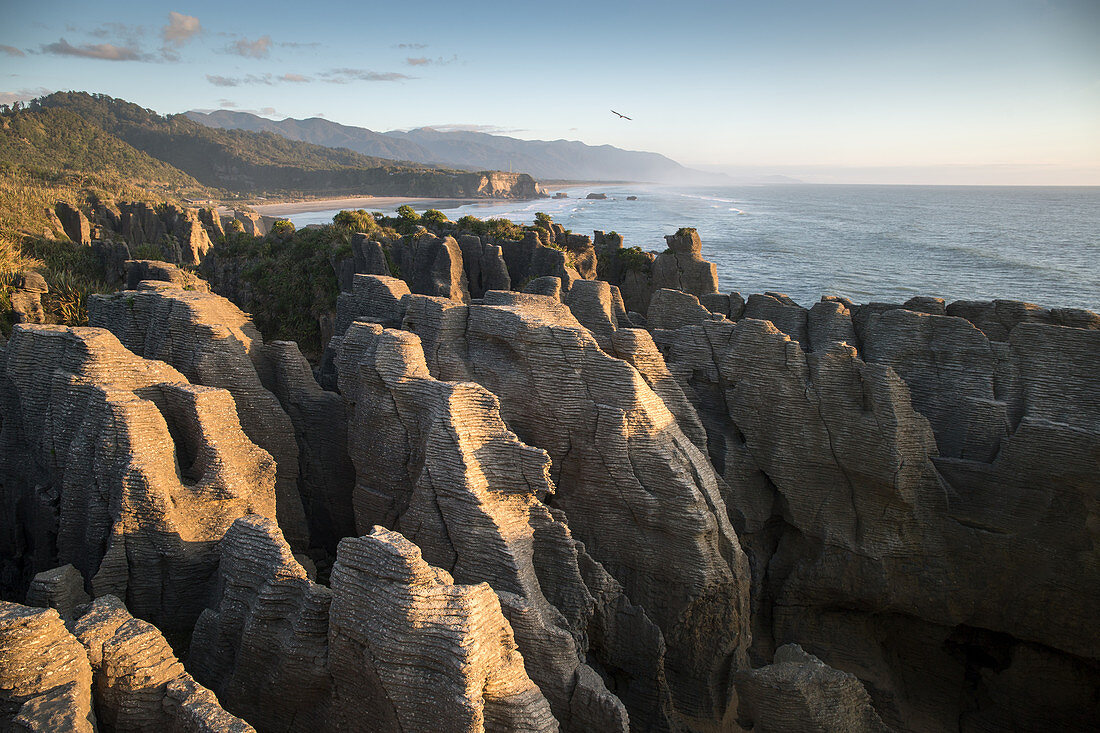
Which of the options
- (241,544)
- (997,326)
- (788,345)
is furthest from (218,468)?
(997,326)

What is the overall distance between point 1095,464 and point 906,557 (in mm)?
3962

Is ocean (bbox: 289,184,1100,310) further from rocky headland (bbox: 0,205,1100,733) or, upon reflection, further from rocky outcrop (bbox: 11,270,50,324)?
rocky outcrop (bbox: 11,270,50,324)

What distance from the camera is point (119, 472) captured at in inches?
420

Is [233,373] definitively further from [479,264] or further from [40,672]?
[479,264]

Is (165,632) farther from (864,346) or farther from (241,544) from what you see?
(864,346)

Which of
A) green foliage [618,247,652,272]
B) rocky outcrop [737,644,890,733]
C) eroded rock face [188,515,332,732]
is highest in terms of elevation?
green foliage [618,247,652,272]

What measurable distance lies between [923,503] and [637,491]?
6.76 meters

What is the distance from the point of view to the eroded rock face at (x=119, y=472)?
1068cm

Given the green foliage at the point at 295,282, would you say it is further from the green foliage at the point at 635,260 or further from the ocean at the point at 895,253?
the ocean at the point at 895,253

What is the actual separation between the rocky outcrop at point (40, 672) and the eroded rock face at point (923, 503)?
1235 cm

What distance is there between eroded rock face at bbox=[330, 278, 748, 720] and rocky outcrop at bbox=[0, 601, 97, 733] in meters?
7.59

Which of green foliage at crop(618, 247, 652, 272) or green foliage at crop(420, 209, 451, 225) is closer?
green foliage at crop(618, 247, 652, 272)

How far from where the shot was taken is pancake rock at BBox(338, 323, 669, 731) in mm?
9711

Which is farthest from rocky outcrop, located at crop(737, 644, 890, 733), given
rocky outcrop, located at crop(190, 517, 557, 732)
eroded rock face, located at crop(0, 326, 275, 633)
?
eroded rock face, located at crop(0, 326, 275, 633)
